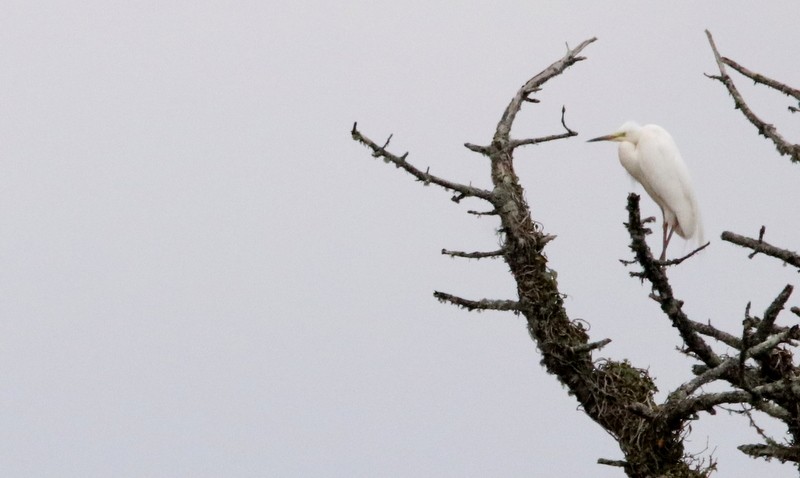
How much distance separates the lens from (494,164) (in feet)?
28.7

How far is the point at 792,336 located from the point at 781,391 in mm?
432

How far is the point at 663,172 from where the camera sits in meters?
11.6

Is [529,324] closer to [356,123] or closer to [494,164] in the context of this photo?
[494,164]

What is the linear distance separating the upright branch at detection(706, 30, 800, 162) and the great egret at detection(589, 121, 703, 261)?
356cm

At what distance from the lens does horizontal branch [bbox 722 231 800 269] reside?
668cm

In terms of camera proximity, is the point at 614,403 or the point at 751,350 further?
the point at 614,403

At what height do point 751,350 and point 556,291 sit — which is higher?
Result: point 556,291

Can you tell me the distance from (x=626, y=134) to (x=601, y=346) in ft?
13.2

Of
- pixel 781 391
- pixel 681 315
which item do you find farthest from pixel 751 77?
pixel 781 391

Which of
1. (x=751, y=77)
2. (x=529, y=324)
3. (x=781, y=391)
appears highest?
(x=751, y=77)

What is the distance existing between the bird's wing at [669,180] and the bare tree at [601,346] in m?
2.67

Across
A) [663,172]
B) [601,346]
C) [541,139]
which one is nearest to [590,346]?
[601,346]

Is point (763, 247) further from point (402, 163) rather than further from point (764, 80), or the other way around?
point (402, 163)

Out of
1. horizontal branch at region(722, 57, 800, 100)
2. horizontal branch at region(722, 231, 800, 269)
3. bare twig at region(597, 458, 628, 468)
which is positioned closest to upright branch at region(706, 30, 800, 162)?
horizontal branch at region(722, 57, 800, 100)
